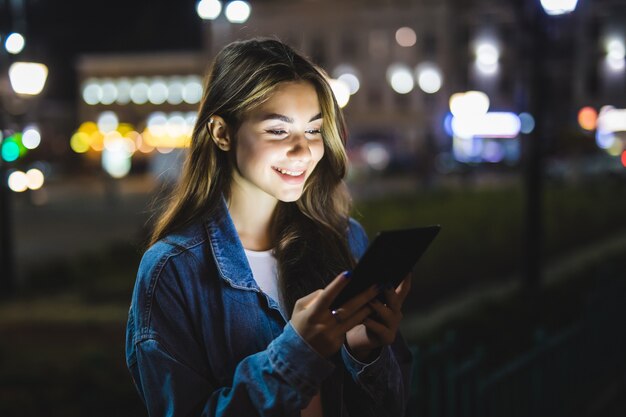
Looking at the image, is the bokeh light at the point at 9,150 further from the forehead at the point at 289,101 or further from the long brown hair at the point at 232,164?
the forehead at the point at 289,101

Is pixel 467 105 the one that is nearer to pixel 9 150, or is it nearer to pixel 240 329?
pixel 9 150

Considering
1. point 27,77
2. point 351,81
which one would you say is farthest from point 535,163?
point 351,81

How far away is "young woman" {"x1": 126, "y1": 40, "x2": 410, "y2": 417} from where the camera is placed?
181 cm

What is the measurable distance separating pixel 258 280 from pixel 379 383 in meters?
0.41

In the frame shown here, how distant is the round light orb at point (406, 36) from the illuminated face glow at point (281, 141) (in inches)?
2267

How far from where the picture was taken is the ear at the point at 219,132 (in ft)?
6.83

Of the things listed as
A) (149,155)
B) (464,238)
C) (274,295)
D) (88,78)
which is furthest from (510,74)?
(274,295)

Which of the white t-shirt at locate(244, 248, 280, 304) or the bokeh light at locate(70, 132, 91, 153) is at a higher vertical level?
the white t-shirt at locate(244, 248, 280, 304)

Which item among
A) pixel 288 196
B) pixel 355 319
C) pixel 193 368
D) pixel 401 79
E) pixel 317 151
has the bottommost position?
pixel 401 79

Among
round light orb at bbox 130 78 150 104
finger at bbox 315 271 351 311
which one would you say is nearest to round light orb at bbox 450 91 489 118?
round light orb at bbox 130 78 150 104

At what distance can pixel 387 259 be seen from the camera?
1.78m

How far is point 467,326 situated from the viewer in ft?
23.2

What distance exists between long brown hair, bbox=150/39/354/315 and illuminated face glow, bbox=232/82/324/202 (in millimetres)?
26

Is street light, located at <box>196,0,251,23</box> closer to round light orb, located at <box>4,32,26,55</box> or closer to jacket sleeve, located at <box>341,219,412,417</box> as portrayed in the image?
round light orb, located at <box>4,32,26,55</box>
